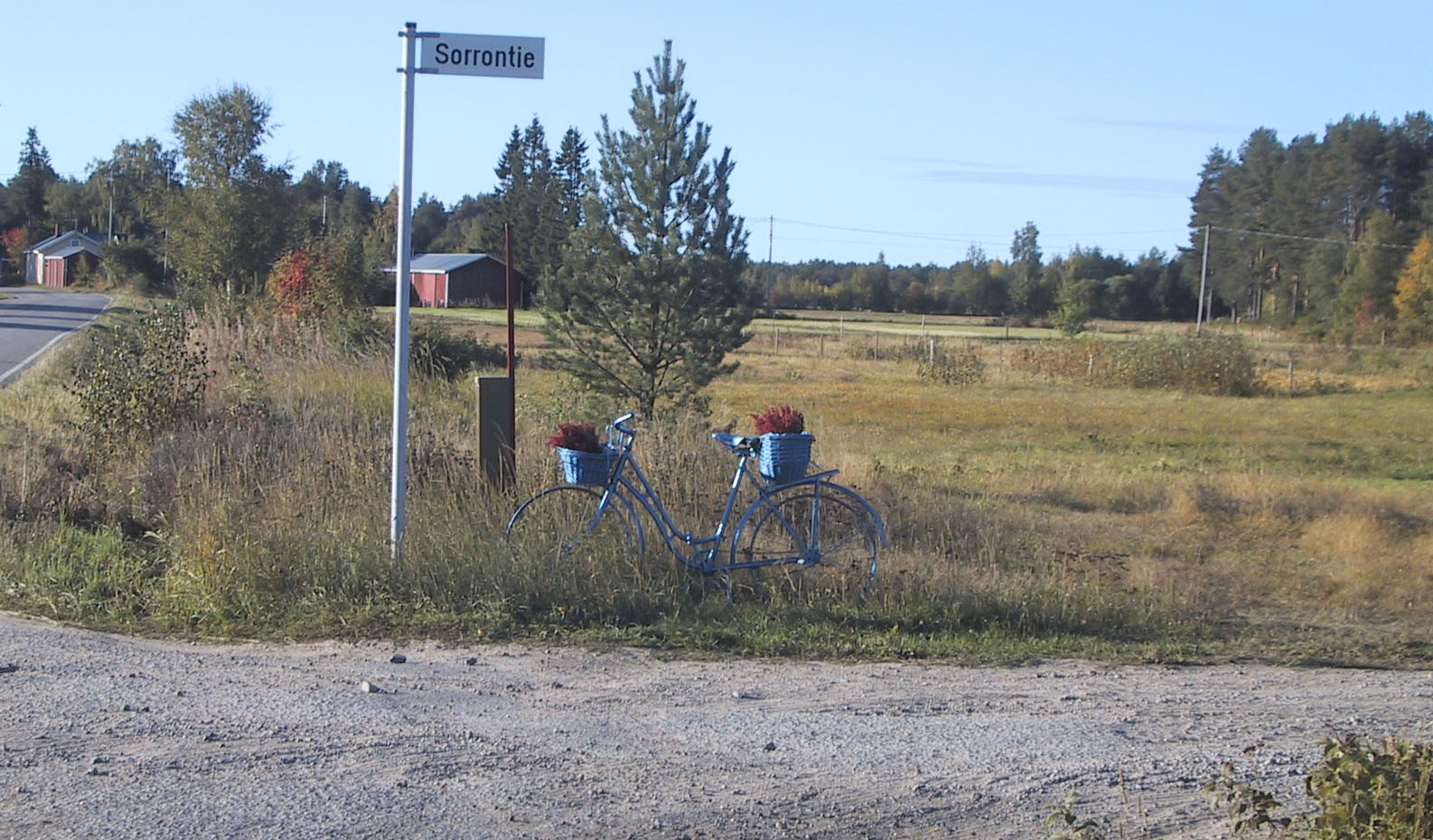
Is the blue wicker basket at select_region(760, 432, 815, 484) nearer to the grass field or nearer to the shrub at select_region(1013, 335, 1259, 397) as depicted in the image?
the grass field

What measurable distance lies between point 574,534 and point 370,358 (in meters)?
6.56

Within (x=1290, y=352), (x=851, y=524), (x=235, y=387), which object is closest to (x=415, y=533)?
(x=851, y=524)

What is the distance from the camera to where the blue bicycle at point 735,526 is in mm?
7531

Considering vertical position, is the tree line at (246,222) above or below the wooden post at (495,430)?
above

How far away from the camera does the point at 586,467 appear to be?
7531mm

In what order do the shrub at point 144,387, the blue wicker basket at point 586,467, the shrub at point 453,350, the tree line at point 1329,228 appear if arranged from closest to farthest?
the blue wicker basket at point 586,467 < the shrub at point 144,387 < the shrub at point 453,350 < the tree line at point 1329,228

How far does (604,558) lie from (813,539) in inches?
52.2

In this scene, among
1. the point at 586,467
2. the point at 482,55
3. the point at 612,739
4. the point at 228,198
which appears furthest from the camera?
the point at 228,198

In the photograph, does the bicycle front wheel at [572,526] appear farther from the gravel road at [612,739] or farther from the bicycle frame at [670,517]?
the gravel road at [612,739]

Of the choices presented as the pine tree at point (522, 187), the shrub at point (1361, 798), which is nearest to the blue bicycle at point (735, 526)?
the shrub at point (1361, 798)

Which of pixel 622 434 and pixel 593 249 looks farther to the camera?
pixel 593 249

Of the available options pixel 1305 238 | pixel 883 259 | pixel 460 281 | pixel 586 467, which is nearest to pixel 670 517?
pixel 586 467

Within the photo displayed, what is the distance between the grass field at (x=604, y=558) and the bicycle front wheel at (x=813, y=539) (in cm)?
18

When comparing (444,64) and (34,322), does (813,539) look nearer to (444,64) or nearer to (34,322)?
(444,64)
